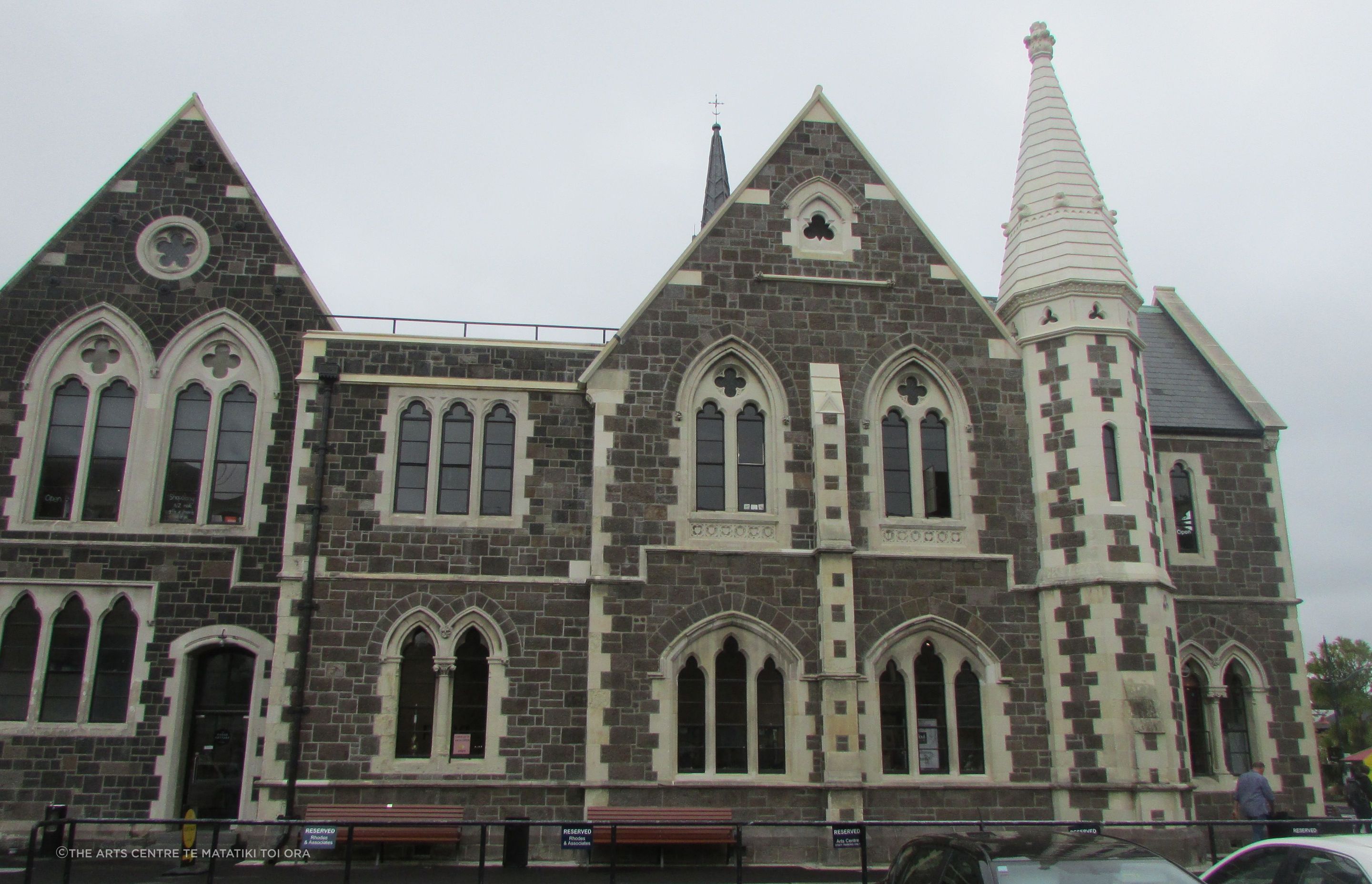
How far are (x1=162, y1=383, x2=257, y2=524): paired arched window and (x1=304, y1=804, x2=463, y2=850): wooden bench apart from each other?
534cm

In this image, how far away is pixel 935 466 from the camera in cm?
1850

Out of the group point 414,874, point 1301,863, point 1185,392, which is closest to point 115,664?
point 414,874

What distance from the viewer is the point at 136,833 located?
16750 millimetres

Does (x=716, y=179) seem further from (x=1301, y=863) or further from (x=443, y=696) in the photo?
(x=1301, y=863)

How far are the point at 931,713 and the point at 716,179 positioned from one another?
24.9m

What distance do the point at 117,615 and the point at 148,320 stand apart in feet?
16.9

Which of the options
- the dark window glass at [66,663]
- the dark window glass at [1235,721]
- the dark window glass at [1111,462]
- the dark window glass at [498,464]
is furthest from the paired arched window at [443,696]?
the dark window glass at [1235,721]

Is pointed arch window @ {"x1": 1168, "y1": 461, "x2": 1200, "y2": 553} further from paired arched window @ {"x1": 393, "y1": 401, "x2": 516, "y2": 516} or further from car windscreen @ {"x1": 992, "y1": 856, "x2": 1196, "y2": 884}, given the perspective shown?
car windscreen @ {"x1": 992, "y1": 856, "x2": 1196, "y2": 884}

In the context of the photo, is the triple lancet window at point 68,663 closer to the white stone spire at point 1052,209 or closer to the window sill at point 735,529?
the window sill at point 735,529

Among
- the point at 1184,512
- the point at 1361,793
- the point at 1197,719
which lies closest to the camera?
the point at 1197,719

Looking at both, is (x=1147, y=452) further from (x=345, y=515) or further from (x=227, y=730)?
(x=227, y=730)

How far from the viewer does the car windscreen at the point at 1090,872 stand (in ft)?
23.7

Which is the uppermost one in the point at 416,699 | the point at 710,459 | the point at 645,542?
the point at 710,459

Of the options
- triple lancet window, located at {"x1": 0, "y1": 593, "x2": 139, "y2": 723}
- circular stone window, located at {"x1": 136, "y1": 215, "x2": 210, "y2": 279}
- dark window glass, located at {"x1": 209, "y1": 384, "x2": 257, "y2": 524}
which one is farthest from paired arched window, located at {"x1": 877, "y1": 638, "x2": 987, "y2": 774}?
circular stone window, located at {"x1": 136, "y1": 215, "x2": 210, "y2": 279}
